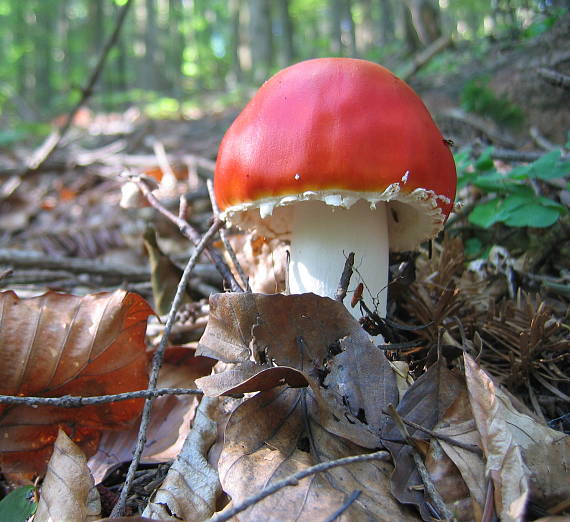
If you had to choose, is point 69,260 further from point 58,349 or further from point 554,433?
point 554,433

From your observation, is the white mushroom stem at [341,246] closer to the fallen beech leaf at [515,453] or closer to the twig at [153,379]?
the twig at [153,379]

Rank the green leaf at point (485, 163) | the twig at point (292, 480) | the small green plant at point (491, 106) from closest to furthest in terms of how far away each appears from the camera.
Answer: the twig at point (292, 480) → the green leaf at point (485, 163) → the small green plant at point (491, 106)

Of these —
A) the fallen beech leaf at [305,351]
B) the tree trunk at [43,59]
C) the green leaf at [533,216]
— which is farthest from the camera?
the tree trunk at [43,59]

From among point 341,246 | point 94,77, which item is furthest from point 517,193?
point 94,77

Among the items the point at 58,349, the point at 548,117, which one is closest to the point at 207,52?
the point at 548,117

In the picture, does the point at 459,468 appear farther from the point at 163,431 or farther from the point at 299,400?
the point at 163,431

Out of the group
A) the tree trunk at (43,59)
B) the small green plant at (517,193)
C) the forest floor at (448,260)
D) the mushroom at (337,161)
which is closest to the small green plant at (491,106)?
the forest floor at (448,260)

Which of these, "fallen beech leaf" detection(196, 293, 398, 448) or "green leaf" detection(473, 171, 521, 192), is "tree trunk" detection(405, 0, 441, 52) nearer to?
"green leaf" detection(473, 171, 521, 192)
